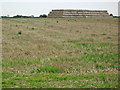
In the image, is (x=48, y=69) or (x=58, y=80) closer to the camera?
(x=58, y=80)

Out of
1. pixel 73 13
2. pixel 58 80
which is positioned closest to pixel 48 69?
pixel 58 80

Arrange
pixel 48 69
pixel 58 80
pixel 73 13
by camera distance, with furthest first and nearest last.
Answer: pixel 73 13 < pixel 48 69 < pixel 58 80

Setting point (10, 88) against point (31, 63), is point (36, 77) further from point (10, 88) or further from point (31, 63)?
point (31, 63)

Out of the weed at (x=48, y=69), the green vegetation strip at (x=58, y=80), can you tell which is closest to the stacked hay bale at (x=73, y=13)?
the weed at (x=48, y=69)

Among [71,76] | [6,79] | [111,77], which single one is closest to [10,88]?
[6,79]

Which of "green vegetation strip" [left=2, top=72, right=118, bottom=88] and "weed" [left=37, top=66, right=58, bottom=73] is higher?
"weed" [left=37, top=66, right=58, bottom=73]

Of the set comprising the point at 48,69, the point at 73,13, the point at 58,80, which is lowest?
the point at 58,80

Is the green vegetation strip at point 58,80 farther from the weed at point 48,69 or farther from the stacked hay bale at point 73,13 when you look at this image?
the stacked hay bale at point 73,13

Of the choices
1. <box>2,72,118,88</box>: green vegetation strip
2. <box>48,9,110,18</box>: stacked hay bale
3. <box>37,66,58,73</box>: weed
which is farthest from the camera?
<box>48,9,110,18</box>: stacked hay bale

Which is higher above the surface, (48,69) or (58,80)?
(48,69)

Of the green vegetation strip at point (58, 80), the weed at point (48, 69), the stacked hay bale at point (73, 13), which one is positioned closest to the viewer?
the green vegetation strip at point (58, 80)

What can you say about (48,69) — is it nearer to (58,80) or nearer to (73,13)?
(58,80)

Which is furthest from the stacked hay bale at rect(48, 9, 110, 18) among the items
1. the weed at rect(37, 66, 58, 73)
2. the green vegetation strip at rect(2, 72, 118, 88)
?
the green vegetation strip at rect(2, 72, 118, 88)

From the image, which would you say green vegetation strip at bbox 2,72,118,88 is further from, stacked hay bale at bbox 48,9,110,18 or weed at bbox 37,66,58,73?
stacked hay bale at bbox 48,9,110,18
